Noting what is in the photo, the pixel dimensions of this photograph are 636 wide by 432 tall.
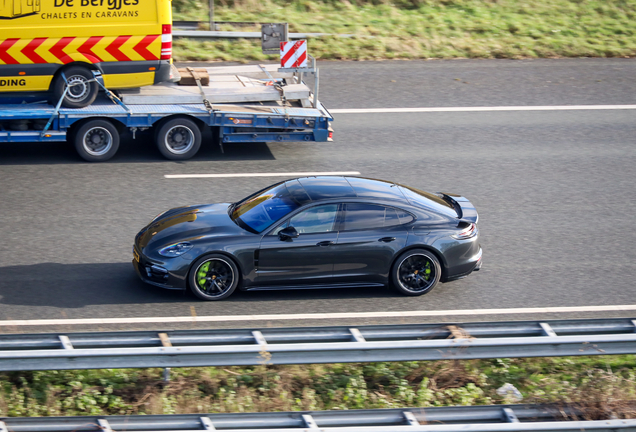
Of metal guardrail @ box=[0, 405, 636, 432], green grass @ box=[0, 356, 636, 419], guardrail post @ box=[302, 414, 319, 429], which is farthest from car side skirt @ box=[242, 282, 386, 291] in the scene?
guardrail post @ box=[302, 414, 319, 429]

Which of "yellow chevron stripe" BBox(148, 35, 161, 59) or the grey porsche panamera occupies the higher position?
"yellow chevron stripe" BBox(148, 35, 161, 59)

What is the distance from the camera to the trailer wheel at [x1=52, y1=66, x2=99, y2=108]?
1245cm

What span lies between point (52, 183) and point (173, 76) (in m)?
3.04

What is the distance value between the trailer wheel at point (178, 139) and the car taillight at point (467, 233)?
561 cm

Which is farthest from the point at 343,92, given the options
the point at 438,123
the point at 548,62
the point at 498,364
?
the point at 498,364

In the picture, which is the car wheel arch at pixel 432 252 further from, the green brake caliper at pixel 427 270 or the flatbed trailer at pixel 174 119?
the flatbed trailer at pixel 174 119

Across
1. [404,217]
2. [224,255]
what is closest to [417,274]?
[404,217]

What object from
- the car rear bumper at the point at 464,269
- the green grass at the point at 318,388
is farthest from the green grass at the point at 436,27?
the green grass at the point at 318,388

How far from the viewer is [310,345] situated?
631 centimetres

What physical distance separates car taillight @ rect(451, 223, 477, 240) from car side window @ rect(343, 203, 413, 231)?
581 millimetres

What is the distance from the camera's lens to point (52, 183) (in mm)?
11867

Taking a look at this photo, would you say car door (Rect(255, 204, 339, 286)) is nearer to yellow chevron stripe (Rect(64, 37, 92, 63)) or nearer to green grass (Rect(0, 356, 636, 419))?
green grass (Rect(0, 356, 636, 419))

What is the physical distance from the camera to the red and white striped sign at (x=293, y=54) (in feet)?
43.4

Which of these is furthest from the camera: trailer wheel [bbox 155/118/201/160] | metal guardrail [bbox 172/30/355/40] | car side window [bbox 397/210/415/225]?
metal guardrail [bbox 172/30/355/40]
